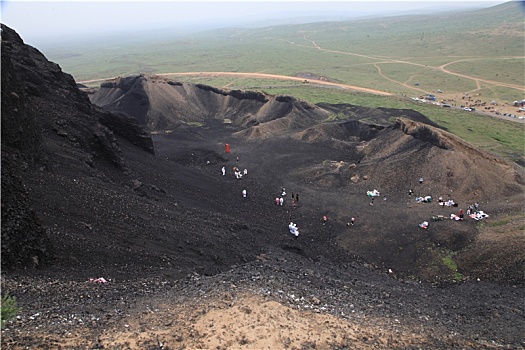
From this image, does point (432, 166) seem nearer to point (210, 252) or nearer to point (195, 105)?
point (210, 252)

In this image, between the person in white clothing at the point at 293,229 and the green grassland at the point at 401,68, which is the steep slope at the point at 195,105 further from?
the person in white clothing at the point at 293,229

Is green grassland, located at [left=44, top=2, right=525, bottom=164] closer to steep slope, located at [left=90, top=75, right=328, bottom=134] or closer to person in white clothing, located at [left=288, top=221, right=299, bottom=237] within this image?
steep slope, located at [left=90, top=75, right=328, bottom=134]

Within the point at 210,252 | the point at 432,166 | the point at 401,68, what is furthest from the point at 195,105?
the point at 401,68

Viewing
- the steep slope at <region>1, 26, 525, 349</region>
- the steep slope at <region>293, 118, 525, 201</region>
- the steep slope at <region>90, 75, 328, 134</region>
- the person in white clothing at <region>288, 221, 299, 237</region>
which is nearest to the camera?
the steep slope at <region>1, 26, 525, 349</region>

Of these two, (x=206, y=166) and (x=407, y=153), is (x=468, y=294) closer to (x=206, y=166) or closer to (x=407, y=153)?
(x=407, y=153)

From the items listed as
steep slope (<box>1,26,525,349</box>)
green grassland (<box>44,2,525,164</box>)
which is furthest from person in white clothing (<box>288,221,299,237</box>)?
green grassland (<box>44,2,525,164</box>)

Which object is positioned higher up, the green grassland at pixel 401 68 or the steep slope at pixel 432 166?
the green grassland at pixel 401 68

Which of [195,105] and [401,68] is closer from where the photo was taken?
[195,105]

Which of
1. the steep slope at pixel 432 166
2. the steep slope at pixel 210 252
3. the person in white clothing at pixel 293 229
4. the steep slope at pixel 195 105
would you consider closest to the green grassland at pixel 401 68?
the steep slope at pixel 432 166

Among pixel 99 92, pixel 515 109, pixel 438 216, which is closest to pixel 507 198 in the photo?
pixel 438 216

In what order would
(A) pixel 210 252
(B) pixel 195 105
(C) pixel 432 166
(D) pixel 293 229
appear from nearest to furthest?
(A) pixel 210 252 → (D) pixel 293 229 → (C) pixel 432 166 → (B) pixel 195 105

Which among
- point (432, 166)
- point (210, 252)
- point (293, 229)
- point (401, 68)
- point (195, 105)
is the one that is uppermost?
point (401, 68)
